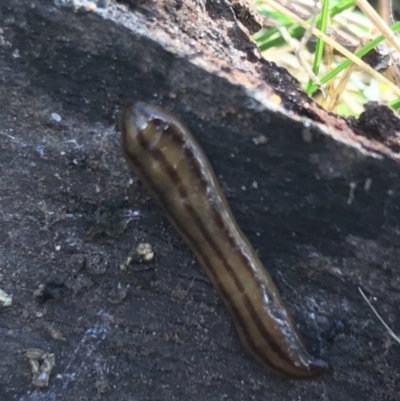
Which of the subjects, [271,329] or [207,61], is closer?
[207,61]

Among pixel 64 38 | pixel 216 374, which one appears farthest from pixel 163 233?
pixel 64 38

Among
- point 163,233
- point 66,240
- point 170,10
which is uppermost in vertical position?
point 170,10

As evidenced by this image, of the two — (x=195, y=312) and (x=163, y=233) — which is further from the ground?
(x=163, y=233)

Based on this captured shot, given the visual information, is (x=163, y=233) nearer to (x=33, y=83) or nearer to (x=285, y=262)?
(x=285, y=262)
